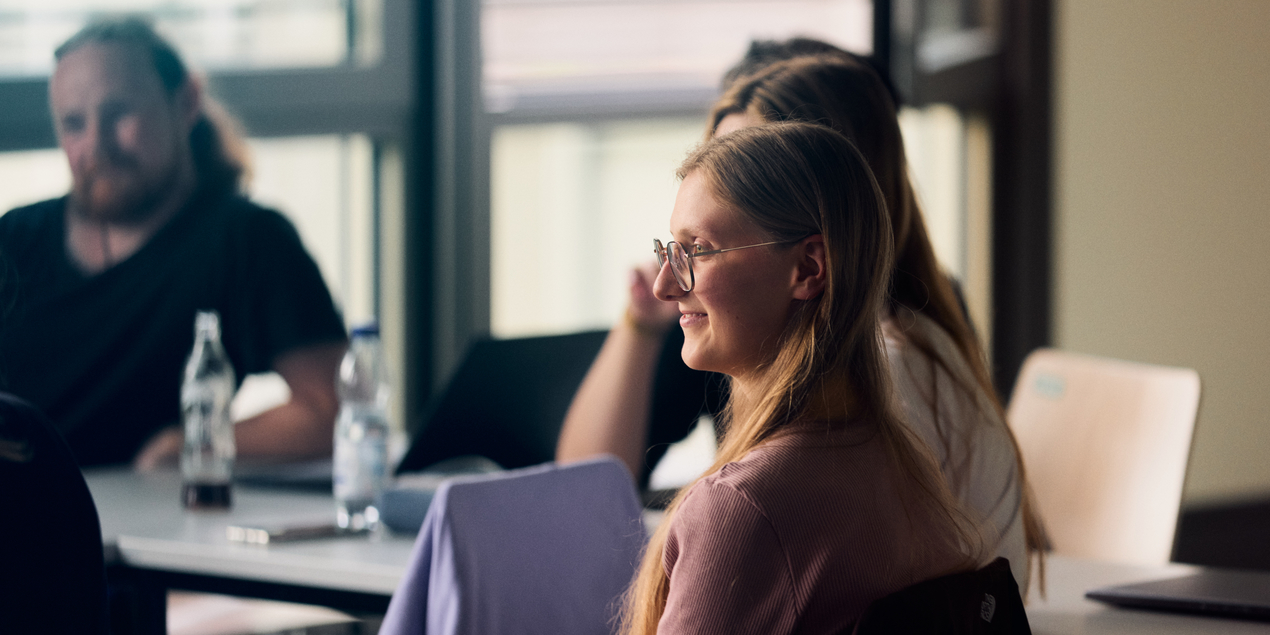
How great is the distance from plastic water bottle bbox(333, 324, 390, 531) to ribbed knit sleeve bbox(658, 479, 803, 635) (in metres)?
0.85

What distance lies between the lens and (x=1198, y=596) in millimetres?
1349

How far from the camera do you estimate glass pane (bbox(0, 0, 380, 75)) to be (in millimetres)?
2232

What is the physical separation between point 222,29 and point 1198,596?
227cm

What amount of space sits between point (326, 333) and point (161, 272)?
12.7 inches

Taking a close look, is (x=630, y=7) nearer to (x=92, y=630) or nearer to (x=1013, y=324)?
(x=1013, y=324)

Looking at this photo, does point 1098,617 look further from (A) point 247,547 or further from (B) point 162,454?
(B) point 162,454

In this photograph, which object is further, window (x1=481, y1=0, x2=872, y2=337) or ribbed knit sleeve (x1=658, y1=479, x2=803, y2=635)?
window (x1=481, y1=0, x2=872, y2=337)

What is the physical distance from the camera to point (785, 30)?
3.44 m

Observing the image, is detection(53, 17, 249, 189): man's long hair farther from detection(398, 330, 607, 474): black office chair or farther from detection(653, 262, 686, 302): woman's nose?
detection(653, 262, 686, 302): woman's nose

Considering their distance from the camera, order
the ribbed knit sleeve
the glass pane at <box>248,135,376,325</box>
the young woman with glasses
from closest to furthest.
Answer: the ribbed knit sleeve < the young woman with glasses < the glass pane at <box>248,135,376,325</box>

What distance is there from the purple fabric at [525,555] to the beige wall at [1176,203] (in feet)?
9.95

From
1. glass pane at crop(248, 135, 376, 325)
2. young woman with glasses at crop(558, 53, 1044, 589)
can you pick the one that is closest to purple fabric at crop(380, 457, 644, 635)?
young woman with glasses at crop(558, 53, 1044, 589)

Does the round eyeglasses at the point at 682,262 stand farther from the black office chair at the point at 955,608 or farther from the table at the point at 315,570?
the table at the point at 315,570

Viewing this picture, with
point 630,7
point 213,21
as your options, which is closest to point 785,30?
point 630,7
